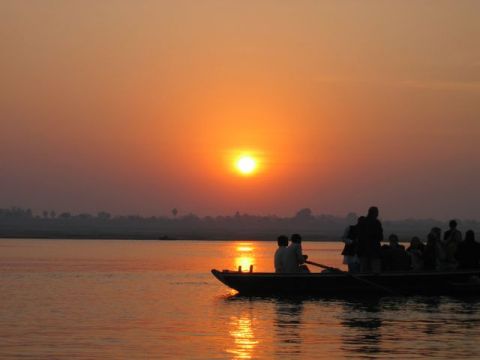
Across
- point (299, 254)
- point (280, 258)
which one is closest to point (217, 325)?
point (299, 254)

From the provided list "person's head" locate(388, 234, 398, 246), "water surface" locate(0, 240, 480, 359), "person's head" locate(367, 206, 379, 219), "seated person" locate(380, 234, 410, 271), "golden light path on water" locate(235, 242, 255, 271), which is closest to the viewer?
"water surface" locate(0, 240, 480, 359)

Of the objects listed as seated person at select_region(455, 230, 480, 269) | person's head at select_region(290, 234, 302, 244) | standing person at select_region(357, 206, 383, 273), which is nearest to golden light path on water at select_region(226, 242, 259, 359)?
person's head at select_region(290, 234, 302, 244)

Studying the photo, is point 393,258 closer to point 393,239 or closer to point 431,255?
point 393,239

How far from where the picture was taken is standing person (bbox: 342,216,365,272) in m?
33.0

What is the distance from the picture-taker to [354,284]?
3388 cm

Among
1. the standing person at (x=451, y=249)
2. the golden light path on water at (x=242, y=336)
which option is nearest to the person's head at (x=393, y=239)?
the standing person at (x=451, y=249)

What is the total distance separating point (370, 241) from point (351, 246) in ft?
2.72

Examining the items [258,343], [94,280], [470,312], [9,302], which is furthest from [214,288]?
[258,343]

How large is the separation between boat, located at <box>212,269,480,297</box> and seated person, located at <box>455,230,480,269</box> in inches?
13.8

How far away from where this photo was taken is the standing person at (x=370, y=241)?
1273 inches

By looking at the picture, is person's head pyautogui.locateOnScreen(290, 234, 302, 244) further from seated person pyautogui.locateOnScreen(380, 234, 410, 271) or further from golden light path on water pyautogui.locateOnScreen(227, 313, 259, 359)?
golden light path on water pyautogui.locateOnScreen(227, 313, 259, 359)

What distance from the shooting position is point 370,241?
1298 inches

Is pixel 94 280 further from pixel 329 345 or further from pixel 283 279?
pixel 329 345

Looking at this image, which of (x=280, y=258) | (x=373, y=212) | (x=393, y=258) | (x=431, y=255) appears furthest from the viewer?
(x=431, y=255)
